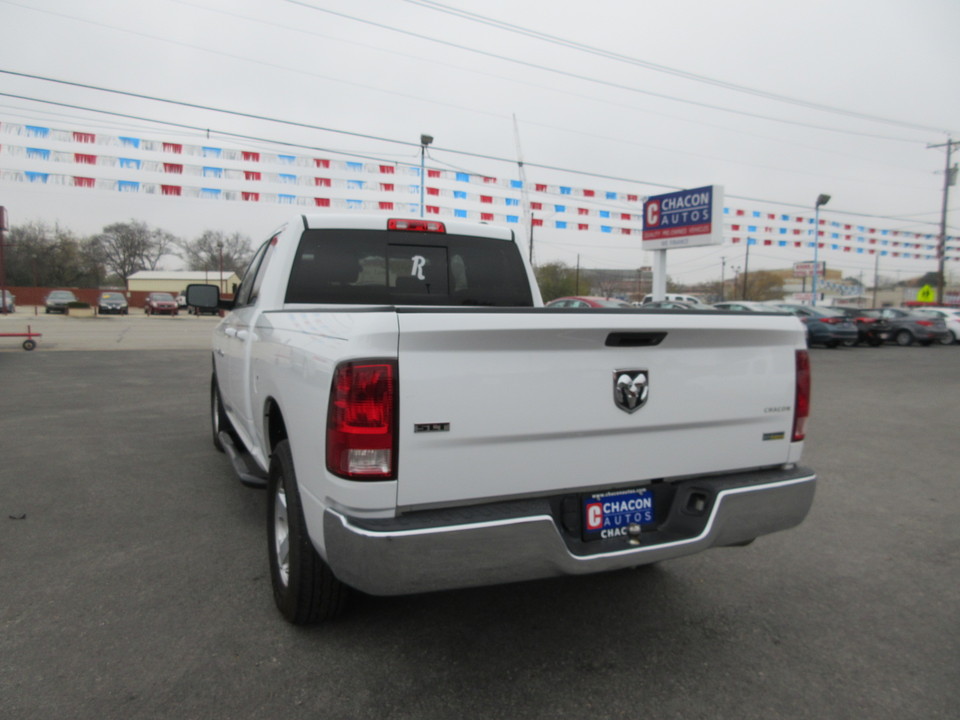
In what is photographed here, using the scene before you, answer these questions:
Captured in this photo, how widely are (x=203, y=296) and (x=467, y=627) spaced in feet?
12.4

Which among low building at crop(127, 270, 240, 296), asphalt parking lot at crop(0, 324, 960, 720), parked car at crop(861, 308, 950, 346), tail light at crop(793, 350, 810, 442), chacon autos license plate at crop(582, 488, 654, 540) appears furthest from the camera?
low building at crop(127, 270, 240, 296)

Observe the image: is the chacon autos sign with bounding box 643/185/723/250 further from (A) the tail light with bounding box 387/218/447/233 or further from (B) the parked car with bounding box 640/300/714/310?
(A) the tail light with bounding box 387/218/447/233

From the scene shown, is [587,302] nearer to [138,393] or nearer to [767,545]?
[138,393]

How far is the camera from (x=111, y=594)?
3094 millimetres

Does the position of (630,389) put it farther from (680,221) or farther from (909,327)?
(909,327)

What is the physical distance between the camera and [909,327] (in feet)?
77.0

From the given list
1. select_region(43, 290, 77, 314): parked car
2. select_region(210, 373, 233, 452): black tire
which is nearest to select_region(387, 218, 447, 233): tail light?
select_region(210, 373, 233, 452): black tire

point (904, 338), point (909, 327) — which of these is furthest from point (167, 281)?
point (909, 327)

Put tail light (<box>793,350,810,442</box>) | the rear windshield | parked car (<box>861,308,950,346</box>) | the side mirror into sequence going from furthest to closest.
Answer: parked car (<box>861,308,950,346</box>) < the side mirror < the rear windshield < tail light (<box>793,350,810,442</box>)

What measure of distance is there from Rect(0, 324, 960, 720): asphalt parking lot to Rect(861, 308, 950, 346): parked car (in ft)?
70.8

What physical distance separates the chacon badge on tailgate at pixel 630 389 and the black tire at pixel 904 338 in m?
26.0

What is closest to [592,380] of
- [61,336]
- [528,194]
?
[528,194]

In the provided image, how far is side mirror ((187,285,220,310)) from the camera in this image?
208 inches

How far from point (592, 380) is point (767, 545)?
91.0 inches
